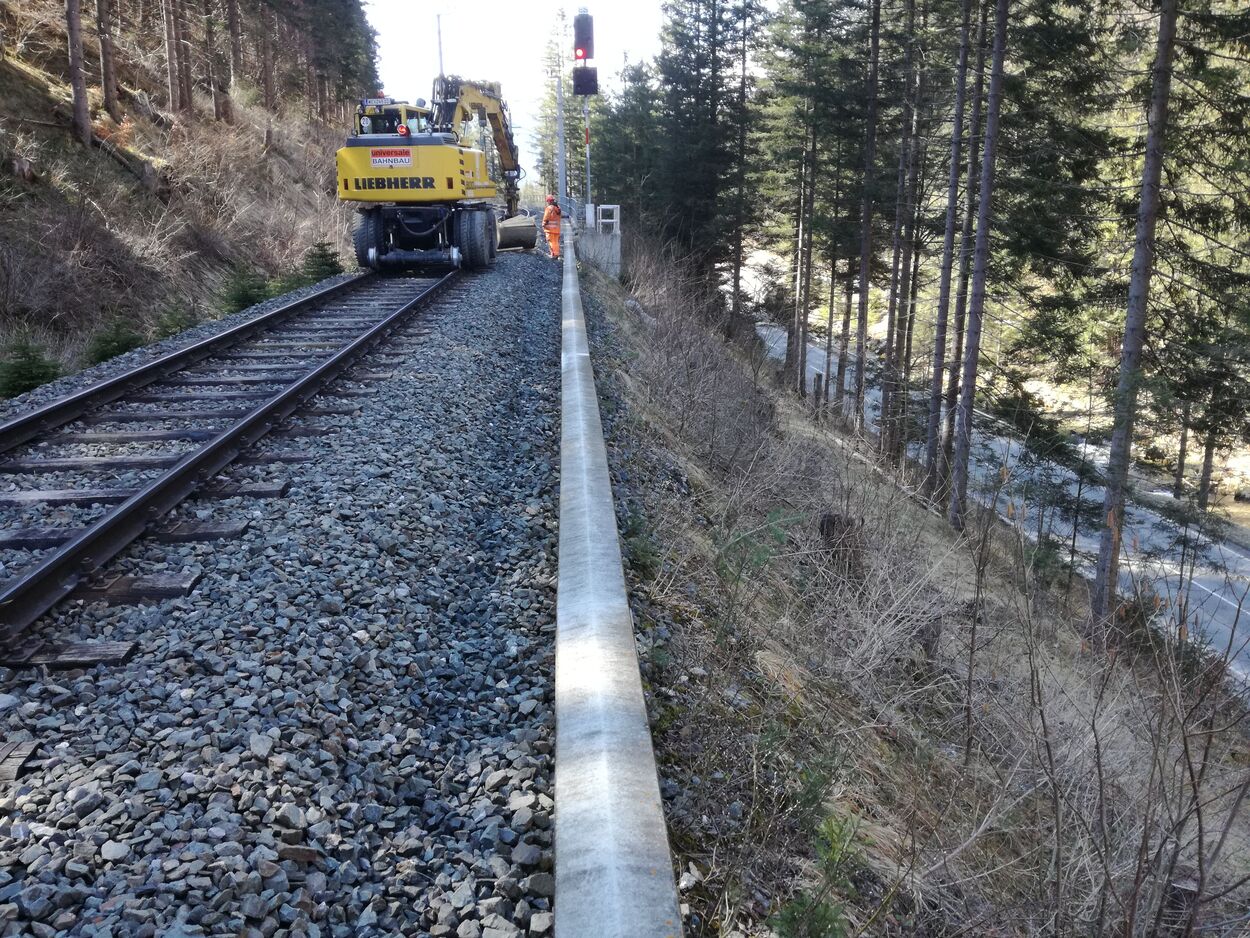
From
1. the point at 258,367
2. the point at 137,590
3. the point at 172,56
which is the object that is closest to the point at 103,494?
the point at 137,590

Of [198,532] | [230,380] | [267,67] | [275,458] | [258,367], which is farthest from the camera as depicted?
[267,67]

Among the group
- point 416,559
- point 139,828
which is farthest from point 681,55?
point 139,828

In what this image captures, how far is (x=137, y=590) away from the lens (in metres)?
4.31

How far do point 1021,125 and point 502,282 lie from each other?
10744 millimetres

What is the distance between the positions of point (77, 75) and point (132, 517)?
18.1 metres

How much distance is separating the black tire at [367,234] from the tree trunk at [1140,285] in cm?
1265

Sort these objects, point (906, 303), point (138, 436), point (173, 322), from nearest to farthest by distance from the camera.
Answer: point (138, 436) → point (173, 322) → point (906, 303)

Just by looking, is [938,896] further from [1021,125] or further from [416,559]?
[1021,125]

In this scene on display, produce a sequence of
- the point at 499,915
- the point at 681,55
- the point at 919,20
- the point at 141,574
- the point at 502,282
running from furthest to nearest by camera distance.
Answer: the point at 681,55 < the point at 919,20 < the point at 502,282 < the point at 141,574 < the point at 499,915

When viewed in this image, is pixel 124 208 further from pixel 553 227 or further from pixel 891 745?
pixel 891 745

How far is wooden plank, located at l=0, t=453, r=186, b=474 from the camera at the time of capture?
20.0 feet

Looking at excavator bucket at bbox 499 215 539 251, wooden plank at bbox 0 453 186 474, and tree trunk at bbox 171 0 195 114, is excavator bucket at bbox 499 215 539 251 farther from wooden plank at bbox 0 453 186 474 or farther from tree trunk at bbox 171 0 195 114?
wooden plank at bbox 0 453 186 474

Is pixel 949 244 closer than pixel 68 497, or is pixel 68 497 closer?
pixel 68 497

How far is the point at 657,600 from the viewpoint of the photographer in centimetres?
427
